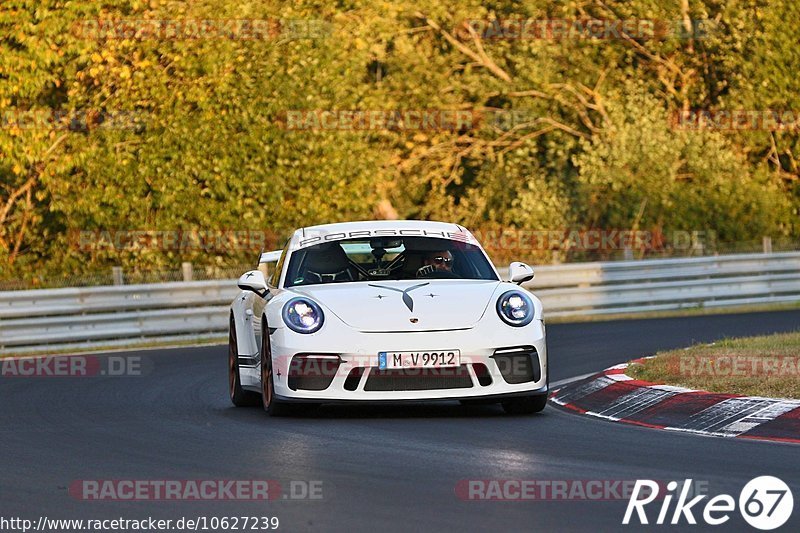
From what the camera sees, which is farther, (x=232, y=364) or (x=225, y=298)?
(x=225, y=298)

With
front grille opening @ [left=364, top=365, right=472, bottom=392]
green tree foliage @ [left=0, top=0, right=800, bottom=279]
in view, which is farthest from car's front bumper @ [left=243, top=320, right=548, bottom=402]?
green tree foliage @ [left=0, top=0, right=800, bottom=279]

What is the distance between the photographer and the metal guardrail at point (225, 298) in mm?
21125

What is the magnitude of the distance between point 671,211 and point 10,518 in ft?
83.5

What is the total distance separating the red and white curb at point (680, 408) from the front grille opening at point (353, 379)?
5.40 ft

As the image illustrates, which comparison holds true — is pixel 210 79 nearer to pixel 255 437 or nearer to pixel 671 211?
pixel 671 211

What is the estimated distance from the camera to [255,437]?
10062 millimetres

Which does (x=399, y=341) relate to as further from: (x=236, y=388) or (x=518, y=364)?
(x=236, y=388)

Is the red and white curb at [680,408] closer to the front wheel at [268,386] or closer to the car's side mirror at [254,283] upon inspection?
the front wheel at [268,386]

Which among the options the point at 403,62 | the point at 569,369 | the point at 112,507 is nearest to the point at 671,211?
the point at 403,62

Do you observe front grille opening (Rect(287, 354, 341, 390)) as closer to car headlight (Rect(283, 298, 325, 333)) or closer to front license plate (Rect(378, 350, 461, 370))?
car headlight (Rect(283, 298, 325, 333))

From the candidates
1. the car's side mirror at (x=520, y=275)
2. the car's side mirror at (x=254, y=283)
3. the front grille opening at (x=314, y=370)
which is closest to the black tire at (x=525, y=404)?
the car's side mirror at (x=520, y=275)

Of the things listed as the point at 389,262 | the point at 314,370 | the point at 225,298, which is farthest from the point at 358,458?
the point at 225,298

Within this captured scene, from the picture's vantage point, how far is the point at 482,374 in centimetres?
1071

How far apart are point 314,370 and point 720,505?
13.8ft
